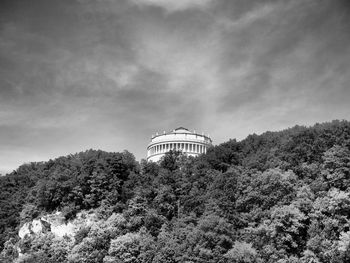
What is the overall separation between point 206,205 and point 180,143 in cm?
4965

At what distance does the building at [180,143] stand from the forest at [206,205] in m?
31.3

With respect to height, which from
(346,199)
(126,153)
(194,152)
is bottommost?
(346,199)

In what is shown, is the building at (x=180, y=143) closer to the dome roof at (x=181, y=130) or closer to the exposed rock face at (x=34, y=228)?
the dome roof at (x=181, y=130)

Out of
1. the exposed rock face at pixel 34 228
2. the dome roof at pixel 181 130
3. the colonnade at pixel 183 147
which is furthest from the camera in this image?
the dome roof at pixel 181 130

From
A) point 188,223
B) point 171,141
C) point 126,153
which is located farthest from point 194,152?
point 188,223

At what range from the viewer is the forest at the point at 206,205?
4025cm

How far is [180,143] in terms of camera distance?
9812 cm

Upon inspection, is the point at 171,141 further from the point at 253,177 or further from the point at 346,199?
the point at 346,199

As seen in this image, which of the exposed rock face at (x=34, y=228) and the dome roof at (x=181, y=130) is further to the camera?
the dome roof at (x=181, y=130)

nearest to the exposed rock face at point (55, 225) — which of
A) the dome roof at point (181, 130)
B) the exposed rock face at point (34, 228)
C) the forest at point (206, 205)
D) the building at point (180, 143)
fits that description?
the exposed rock face at point (34, 228)

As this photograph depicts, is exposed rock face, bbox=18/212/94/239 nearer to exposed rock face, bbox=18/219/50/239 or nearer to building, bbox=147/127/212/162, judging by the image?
exposed rock face, bbox=18/219/50/239

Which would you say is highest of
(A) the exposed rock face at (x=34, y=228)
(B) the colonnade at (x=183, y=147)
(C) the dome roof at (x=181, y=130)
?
(C) the dome roof at (x=181, y=130)

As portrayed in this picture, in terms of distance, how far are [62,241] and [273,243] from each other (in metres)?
29.6

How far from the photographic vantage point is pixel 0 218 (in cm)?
6888
